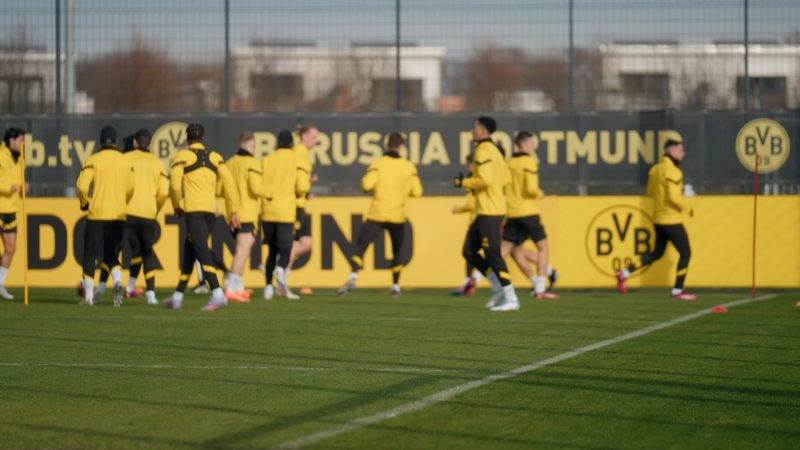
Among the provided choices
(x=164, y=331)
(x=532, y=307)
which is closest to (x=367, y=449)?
(x=164, y=331)

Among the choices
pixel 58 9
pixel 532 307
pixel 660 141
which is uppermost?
pixel 58 9

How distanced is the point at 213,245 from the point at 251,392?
44.4ft

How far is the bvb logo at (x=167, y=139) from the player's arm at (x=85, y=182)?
5.62m

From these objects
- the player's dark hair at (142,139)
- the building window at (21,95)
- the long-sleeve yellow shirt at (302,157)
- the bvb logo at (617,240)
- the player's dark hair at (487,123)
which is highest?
the building window at (21,95)

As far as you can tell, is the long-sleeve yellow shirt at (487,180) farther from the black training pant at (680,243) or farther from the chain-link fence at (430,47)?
the chain-link fence at (430,47)

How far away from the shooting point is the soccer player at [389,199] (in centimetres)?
1989

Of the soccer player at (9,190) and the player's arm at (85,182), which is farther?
the soccer player at (9,190)

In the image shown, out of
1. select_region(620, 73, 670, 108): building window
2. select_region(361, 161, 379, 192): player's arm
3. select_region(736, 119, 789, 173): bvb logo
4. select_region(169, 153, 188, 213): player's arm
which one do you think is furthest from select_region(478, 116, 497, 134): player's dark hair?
select_region(620, 73, 670, 108): building window

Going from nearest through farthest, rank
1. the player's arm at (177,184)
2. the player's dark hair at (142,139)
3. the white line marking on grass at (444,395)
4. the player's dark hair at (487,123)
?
the white line marking on grass at (444,395) < the player's dark hair at (487,123) < the player's arm at (177,184) < the player's dark hair at (142,139)

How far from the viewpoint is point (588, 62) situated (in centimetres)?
2378

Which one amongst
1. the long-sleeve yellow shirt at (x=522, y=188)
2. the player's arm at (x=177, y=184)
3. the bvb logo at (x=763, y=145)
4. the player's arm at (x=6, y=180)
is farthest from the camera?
the bvb logo at (x=763, y=145)

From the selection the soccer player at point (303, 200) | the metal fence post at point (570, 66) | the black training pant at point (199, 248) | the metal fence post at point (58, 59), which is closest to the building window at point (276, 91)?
the metal fence post at point (58, 59)

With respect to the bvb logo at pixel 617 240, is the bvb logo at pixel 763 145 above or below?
above

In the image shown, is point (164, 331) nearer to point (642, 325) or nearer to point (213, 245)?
point (642, 325)
